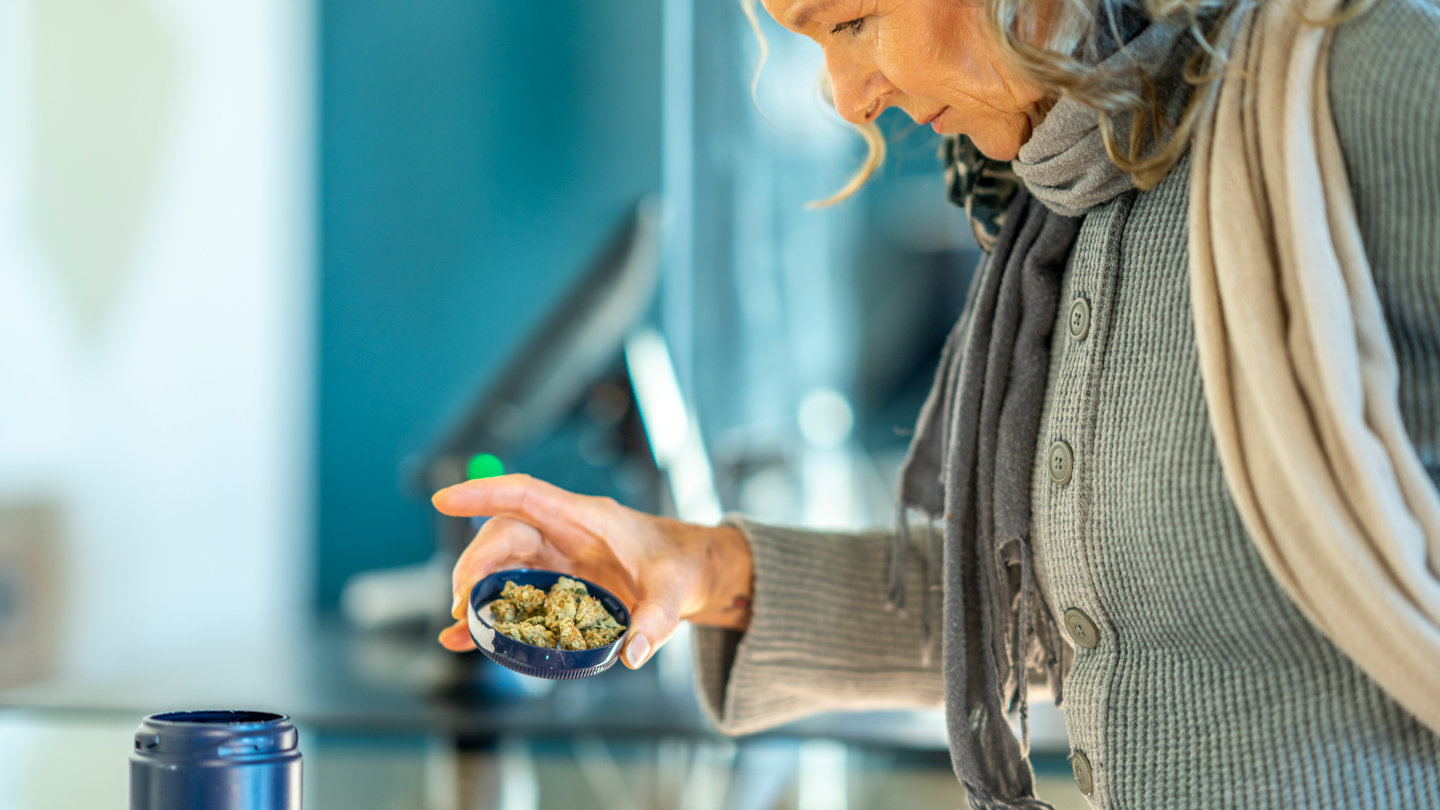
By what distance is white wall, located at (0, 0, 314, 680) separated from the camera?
176 centimetres

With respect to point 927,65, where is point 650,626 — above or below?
below

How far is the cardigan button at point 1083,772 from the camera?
67cm

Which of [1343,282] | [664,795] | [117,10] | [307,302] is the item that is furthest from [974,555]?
[307,302]

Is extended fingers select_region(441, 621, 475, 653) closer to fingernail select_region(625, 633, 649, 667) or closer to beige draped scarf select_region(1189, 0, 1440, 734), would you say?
fingernail select_region(625, 633, 649, 667)

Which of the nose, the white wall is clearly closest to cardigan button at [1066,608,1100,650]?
the nose

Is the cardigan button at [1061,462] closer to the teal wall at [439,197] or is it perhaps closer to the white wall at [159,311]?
the white wall at [159,311]

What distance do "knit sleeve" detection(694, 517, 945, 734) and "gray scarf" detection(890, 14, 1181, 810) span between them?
14 centimetres

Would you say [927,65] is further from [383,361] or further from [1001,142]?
[383,361]

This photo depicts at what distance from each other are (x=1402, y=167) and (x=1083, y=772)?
0.40m

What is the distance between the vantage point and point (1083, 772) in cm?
68

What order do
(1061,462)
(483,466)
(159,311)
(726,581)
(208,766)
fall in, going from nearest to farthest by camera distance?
(208,766)
(1061,462)
(726,581)
(483,466)
(159,311)

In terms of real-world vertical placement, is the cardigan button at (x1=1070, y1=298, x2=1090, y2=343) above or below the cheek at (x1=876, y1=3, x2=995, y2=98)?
below

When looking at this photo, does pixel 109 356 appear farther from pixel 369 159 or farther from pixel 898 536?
pixel 898 536

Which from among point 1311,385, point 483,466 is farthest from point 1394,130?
point 483,466
